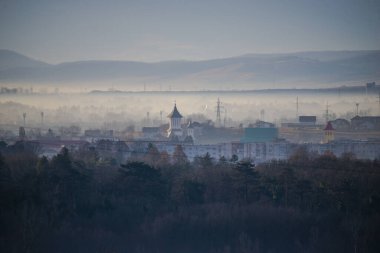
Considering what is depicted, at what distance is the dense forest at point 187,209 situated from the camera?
13094mm

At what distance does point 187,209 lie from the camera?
589 inches

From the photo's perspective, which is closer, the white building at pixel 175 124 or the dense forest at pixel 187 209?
the dense forest at pixel 187 209

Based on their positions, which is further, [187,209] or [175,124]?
[175,124]

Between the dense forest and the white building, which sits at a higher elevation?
the white building

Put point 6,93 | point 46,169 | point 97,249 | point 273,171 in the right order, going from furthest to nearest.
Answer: point 6,93, point 273,171, point 46,169, point 97,249

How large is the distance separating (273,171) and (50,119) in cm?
3938

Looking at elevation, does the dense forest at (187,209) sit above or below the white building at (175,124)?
below

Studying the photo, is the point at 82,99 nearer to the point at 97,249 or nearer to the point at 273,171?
the point at 273,171

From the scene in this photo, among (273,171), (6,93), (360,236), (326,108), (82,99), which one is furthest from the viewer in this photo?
(82,99)

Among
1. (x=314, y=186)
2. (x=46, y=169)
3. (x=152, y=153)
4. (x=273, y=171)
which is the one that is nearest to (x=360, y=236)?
(x=314, y=186)

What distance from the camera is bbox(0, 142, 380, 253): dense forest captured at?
43.0 ft

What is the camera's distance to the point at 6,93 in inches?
2052

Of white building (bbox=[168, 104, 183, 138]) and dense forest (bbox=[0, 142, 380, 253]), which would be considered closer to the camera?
dense forest (bbox=[0, 142, 380, 253])

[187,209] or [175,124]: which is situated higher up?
[175,124]
